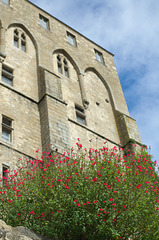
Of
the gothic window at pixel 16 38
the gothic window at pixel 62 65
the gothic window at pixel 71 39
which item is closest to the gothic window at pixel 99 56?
the gothic window at pixel 71 39

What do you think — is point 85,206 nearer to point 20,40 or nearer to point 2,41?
point 2,41

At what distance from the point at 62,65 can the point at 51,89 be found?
4.37 meters

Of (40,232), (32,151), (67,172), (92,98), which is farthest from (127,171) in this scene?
(92,98)

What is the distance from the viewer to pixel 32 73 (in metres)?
23.2

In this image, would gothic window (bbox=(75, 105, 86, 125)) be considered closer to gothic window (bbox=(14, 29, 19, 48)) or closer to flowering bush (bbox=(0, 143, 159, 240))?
gothic window (bbox=(14, 29, 19, 48))

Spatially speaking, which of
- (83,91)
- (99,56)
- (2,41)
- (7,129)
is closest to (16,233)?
(7,129)

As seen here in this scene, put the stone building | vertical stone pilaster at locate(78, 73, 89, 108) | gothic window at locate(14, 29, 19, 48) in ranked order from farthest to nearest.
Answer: vertical stone pilaster at locate(78, 73, 89, 108)
gothic window at locate(14, 29, 19, 48)
the stone building

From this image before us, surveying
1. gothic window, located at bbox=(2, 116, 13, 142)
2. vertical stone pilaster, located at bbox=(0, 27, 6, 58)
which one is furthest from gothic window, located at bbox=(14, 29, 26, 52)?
gothic window, located at bbox=(2, 116, 13, 142)

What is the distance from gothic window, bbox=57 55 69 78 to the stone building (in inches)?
2.4

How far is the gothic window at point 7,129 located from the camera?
61.0ft

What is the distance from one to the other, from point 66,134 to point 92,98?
6219mm

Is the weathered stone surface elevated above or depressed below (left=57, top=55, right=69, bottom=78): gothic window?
below

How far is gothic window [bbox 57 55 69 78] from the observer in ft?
84.6

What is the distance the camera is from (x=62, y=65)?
26078 millimetres
